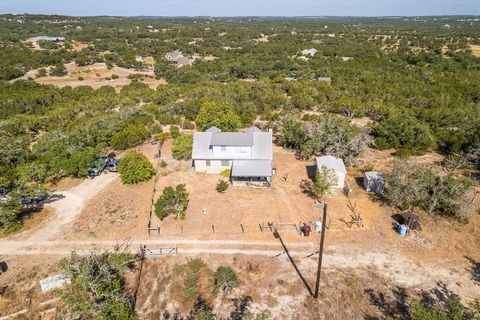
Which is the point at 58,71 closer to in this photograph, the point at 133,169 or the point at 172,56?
the point at 172,56

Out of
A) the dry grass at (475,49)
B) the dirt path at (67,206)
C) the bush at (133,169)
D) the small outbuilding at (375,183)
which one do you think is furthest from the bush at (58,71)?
the dry grass at (475,49)

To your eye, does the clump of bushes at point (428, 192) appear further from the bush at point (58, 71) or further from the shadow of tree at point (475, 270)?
the bush at point (58, 71)

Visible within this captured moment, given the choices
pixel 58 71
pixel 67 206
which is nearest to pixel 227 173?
pixel 67 206

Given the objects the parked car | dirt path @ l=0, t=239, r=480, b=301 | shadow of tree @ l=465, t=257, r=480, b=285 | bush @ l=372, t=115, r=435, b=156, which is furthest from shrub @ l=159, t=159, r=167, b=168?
shadow of tree @ l=465, t=257, r=480, b=285

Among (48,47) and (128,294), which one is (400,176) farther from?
(48,47)

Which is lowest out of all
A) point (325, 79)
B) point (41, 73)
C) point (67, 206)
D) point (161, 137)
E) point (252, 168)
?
point (67, 206)

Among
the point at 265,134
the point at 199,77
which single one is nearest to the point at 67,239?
the point at 265,134
